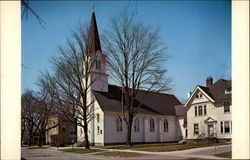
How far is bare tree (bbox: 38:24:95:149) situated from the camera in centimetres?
447

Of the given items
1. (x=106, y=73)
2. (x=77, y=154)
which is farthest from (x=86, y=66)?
(x=77, y=154)

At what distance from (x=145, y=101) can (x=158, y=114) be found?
1.75ft

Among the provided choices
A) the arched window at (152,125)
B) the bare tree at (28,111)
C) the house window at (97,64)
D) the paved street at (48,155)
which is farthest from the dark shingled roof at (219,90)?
the bare tree at (28,111)

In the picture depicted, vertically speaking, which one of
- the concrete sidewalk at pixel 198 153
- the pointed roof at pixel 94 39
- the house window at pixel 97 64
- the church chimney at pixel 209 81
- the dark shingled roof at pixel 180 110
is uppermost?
the pointed roof at pixel 94 39

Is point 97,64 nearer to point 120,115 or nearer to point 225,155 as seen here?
point 120,115

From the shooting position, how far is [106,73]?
452 centimetres

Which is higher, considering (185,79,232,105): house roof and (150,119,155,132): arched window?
(185,79,232,105): house roof

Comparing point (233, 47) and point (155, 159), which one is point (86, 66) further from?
point (233, 47)

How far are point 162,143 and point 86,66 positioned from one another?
1.74m

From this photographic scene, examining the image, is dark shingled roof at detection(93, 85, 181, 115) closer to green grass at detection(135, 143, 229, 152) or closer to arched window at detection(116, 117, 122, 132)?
arched window at detection(116, 117, 122, 132)

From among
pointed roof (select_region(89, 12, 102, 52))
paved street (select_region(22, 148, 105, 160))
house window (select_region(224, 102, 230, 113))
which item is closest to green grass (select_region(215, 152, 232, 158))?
house window (select_region(224, 102, 230, 113))

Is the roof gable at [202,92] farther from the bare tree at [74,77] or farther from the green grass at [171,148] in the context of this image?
the bare tree at [74,77]

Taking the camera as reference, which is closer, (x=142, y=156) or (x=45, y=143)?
(x=142, y=156)

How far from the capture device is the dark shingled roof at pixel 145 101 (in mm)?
4473
